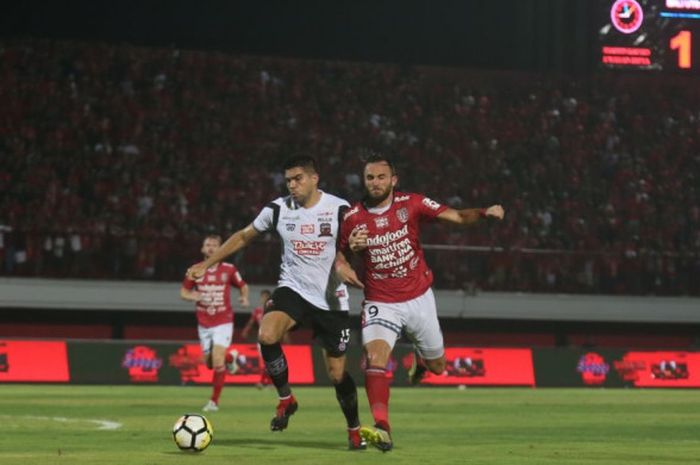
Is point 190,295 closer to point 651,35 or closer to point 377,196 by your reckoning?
point 377,196

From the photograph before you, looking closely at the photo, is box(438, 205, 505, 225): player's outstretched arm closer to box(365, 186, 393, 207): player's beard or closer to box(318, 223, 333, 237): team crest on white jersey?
box(365, 186, 393, 207): player's beard

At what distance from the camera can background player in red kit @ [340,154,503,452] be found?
11.4 m

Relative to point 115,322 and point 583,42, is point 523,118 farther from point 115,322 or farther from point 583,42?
point 115,322

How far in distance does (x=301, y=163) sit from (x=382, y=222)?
1.03m

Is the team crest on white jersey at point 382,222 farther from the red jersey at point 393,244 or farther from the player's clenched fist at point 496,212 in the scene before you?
the player's clenched fist at point 496,212

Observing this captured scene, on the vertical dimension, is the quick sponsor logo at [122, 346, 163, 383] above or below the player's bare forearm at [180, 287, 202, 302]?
below

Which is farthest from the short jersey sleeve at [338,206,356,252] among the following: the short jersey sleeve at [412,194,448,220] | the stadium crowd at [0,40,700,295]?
the stadium crowd at [0,40,700,295]

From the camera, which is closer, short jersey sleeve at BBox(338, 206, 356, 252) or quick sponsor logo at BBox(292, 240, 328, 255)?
short jersey sleeve at BBox(338, 206, 356, 252)

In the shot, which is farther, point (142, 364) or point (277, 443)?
point (142, 364)

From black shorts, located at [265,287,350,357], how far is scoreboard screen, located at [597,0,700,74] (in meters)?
20.6

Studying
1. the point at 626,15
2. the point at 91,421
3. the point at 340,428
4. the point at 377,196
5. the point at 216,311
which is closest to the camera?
the point at 377,196

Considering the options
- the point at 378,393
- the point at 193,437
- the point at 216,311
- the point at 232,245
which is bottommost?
the point at 193,437

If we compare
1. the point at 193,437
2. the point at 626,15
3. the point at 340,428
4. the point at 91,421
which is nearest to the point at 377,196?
the point at 193,437

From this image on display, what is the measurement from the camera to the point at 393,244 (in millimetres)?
11500
